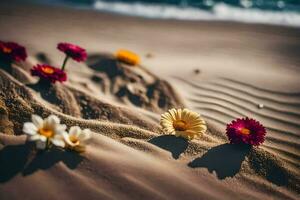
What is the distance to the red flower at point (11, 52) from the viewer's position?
2982 millimetres

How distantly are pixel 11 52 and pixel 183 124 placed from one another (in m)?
1.63

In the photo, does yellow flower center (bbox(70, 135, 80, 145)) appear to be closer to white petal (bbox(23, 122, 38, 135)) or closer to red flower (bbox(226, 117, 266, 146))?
white petal (bbox(23, 122, 38, 135))

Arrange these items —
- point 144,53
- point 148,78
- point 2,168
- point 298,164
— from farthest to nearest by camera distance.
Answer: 1. point 144,53
2. point 148,78
3. point 298,164
4. point 2,168

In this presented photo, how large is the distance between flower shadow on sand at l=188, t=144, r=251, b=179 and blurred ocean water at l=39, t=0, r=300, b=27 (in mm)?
3322

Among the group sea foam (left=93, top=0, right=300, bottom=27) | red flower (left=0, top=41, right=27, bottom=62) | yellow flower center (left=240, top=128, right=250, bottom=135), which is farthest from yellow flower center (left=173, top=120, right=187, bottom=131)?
sea foam (left=93, top=0, right=300, bottom=27)

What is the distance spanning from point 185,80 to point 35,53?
5.37 ft

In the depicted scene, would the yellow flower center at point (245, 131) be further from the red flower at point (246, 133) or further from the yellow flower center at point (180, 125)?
the yellow flower center at point (180, 125)

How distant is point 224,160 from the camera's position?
88.7 inches

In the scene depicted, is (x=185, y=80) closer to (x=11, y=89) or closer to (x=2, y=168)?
(x=11, y=89)

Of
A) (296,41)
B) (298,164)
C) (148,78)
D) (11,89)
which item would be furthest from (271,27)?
(11,89)

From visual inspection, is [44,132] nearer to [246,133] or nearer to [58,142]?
[58,142]

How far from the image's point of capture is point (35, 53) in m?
3.79

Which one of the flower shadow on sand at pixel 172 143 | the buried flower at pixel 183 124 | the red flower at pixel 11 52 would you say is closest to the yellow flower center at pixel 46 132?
the flower shadow on sand at pixel 172 143

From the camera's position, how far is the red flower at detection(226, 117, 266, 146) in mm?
2332
